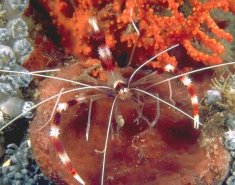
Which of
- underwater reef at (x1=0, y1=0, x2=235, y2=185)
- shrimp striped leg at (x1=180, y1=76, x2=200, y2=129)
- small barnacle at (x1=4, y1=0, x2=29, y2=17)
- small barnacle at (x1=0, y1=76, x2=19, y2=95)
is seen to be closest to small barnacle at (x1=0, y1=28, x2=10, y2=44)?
underwater reef at (x1=0, y1=0, x2=235, y2=185)

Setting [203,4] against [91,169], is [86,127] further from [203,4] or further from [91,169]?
[203,4]

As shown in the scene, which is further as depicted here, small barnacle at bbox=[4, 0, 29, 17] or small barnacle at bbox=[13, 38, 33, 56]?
small barnacle at bbox=[13, 38, 33, 56]

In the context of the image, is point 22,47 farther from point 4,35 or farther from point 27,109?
point 27,109

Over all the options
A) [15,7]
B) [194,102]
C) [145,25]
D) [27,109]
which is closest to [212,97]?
[194,102]

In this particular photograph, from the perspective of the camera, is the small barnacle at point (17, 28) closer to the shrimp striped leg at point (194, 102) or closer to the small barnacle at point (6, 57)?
the small barnacle at point (6, 57)

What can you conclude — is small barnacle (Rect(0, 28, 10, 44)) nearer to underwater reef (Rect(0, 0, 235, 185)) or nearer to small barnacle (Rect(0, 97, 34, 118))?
underwater reef (Rect(0, 0, 235, 185))
